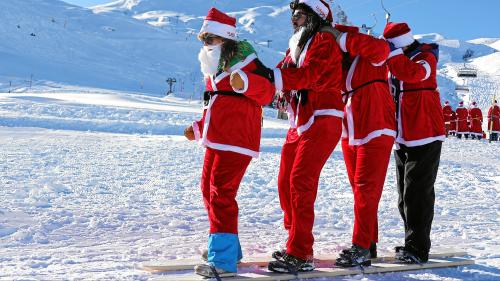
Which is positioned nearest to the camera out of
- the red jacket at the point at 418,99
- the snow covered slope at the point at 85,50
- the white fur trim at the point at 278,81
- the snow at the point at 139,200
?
the white fur trim at the point at 278,81

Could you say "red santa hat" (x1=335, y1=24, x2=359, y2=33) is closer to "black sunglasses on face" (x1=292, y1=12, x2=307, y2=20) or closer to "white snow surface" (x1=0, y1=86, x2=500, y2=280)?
"black sunglasses on face" (x1=292, y1=12, x2=307, y2=20)

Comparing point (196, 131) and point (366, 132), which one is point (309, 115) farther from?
point (196, 131)

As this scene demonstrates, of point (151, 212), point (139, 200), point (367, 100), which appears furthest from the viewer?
point (139, 200)

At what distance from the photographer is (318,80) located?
366 centimetres

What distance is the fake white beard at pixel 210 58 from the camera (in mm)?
3496

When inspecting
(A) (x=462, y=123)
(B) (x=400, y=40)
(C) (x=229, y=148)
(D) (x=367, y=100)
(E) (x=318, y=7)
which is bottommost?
(C) (x=229, y=148)

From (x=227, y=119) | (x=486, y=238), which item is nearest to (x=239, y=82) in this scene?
A: (x=227, y=119)

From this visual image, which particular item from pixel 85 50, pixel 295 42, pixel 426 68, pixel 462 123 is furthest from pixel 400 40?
pixel 85 50

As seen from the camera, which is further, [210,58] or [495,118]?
[495,118]

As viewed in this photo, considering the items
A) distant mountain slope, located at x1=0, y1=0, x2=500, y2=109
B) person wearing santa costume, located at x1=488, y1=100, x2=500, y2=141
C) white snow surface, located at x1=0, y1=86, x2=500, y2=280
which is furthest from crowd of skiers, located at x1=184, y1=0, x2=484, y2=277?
distant mountain slope, located at x1=0, y1=0, x2=500, y2=109

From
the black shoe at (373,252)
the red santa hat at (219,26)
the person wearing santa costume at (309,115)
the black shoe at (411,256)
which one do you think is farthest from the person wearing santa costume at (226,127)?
the black shoe at (411,256)

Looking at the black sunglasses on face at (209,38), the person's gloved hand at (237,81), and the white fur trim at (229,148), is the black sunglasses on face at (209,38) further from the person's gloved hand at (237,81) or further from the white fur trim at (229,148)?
the white fur trim at (229,148)

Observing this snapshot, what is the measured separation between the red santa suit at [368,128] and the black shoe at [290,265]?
19.0 inches

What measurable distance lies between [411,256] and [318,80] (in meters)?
1.47
